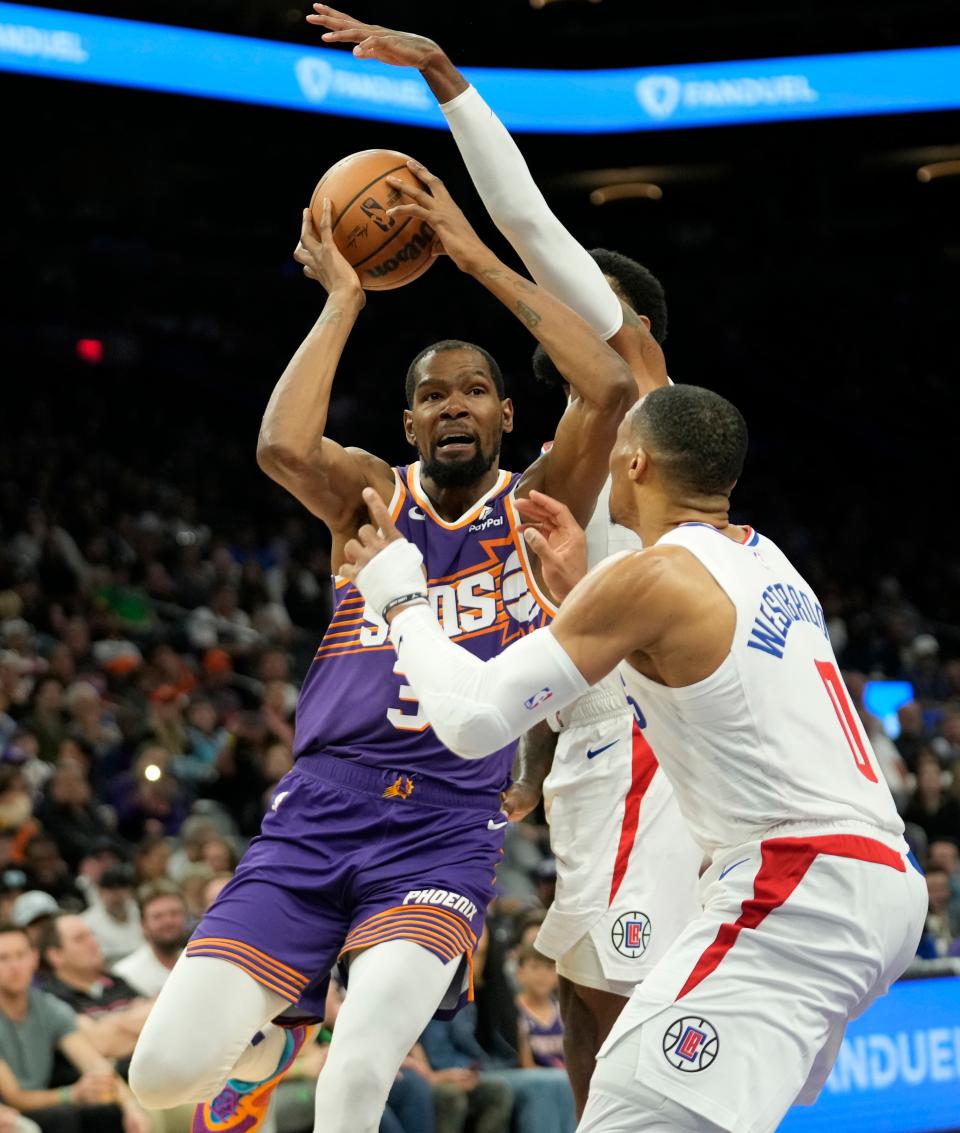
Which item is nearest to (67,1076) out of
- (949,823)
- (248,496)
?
(949,823)

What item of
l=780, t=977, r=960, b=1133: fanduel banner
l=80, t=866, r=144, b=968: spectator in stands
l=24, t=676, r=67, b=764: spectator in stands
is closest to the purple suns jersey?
l=80, t=866, r=144, b=968: spectator in stands

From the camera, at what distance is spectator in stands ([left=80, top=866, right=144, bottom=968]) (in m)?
8.45

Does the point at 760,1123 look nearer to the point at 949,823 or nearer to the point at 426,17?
the point at 949,823

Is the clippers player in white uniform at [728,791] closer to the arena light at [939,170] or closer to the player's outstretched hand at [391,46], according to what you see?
the player's outstretched hand at [391,46]

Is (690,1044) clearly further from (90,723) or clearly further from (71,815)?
(90,723)

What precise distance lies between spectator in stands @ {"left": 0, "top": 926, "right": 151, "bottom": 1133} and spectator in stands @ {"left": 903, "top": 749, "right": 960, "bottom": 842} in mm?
7629

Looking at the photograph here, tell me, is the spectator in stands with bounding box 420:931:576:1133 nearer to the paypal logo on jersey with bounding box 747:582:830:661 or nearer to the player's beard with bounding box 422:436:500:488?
the player's beard with bounding box 422:436:500:488

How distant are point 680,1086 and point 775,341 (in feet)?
74.0

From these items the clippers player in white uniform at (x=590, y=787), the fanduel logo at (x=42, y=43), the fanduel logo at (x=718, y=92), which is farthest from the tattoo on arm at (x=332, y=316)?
the fanduel logo at (x=718, y=92)

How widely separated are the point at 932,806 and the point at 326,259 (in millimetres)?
9444

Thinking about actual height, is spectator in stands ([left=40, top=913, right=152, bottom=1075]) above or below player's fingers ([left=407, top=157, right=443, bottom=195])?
below

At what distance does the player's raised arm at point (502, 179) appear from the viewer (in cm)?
455

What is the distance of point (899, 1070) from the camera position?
874cm

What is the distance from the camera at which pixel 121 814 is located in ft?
33.5
